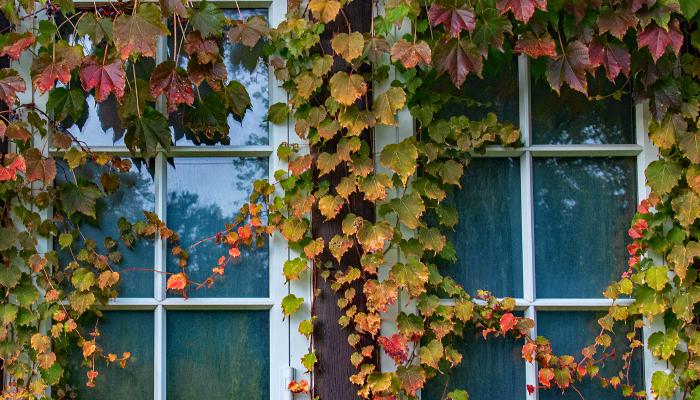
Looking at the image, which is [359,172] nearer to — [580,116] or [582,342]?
[580,116]

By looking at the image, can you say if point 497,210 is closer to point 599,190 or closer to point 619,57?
point 599,190

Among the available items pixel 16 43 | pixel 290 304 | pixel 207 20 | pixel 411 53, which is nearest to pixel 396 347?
pixel 290 304

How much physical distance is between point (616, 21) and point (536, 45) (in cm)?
23

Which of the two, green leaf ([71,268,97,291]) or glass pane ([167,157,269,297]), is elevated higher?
glass pane ([167,157,269,297])

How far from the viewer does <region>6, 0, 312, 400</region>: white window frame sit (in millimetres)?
2207

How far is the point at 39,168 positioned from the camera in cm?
210

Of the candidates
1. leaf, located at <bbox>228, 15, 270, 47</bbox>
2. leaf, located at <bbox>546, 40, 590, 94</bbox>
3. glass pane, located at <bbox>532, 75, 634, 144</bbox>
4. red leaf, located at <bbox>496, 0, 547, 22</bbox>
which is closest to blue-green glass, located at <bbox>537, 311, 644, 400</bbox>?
glass pane, located at <bbox>532, 75, 634, 144</bbox>

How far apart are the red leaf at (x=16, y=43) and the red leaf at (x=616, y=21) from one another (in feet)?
5.28

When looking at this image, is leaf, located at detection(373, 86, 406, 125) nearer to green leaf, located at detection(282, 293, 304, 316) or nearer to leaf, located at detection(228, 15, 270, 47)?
leaf, located at detection(228, 15, 270, 47)

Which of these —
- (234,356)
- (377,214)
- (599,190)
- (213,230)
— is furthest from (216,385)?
(599,190)

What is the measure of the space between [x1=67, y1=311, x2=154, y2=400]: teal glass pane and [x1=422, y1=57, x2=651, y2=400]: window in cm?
87

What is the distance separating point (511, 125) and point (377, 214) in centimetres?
50

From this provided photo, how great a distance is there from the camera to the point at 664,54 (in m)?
2.13

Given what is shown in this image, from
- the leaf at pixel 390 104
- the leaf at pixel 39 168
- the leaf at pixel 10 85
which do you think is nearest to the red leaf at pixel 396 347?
the leaf at pixel 390 104
